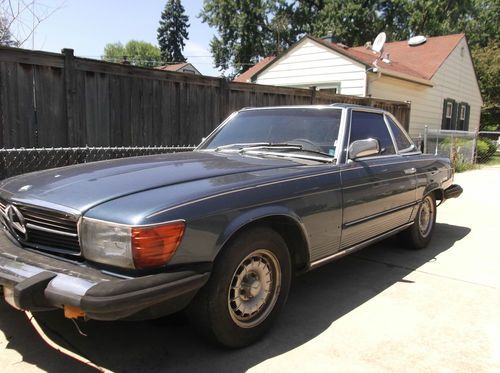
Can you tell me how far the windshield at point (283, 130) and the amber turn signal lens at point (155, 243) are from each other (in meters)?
1.86

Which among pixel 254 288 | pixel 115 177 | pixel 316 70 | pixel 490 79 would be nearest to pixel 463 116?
pixel 490 79

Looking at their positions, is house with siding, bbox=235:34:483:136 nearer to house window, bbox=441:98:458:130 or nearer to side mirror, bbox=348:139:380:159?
house window, bbox=441:98:458:130

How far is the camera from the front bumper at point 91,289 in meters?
2.32

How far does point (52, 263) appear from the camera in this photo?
2633 mm

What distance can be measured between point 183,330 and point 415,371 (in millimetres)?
1610

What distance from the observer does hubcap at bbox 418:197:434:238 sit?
565cm

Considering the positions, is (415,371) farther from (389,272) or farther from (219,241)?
(389,272)

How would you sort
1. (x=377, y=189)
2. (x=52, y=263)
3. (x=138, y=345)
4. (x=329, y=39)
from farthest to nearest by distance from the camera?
1. (x=329, y=39)
2. (x=377, y=189)
3. (x=138, y=345)
4. (x=52, y=263)

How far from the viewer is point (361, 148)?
159 inches

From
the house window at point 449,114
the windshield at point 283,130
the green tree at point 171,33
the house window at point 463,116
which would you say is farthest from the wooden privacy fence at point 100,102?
the green tree at point 171,33

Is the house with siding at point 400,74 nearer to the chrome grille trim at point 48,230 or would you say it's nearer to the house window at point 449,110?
the house window at point 449,110

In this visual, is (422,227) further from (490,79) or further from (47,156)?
(490,79)

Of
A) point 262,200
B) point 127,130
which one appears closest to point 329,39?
point 127,130

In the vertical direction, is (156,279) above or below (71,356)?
above
